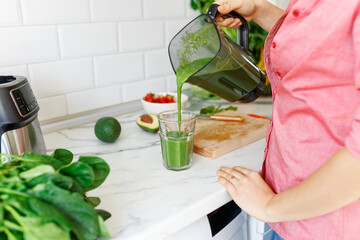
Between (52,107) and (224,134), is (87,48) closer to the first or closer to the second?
(52,107)

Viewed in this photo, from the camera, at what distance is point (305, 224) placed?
76 cm

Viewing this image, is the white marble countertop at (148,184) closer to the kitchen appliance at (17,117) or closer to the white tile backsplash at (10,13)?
the kitchen appliance at (17,117)

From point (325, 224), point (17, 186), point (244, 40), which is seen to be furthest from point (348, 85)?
point (17, 186)

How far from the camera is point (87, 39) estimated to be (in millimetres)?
1243

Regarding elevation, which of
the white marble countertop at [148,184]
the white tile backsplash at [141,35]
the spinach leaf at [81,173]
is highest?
the white tile backsplash at [141,35]

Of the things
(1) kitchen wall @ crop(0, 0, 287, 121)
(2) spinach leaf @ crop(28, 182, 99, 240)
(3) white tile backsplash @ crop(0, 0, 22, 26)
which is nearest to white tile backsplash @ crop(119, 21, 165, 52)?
(1) kitchen wall @ crop(0, 0, 287, 121)

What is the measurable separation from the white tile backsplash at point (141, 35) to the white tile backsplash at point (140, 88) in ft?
0.45

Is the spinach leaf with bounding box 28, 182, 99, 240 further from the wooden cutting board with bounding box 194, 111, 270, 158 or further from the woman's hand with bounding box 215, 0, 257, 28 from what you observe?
the woman's hand with bounding box 215, 0, 257, 28

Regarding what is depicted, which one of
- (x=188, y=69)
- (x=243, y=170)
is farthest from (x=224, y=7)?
(x=243, y=170)

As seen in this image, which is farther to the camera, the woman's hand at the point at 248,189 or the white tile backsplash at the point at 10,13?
the white tile backsplash at the point at 10,13

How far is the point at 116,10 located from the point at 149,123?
435 millimetres

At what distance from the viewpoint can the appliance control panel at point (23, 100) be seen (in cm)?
79

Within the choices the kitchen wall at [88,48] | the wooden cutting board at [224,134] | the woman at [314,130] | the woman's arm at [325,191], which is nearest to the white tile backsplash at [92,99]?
the kitchen wall at [88,48]

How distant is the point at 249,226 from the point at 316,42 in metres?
0.58
